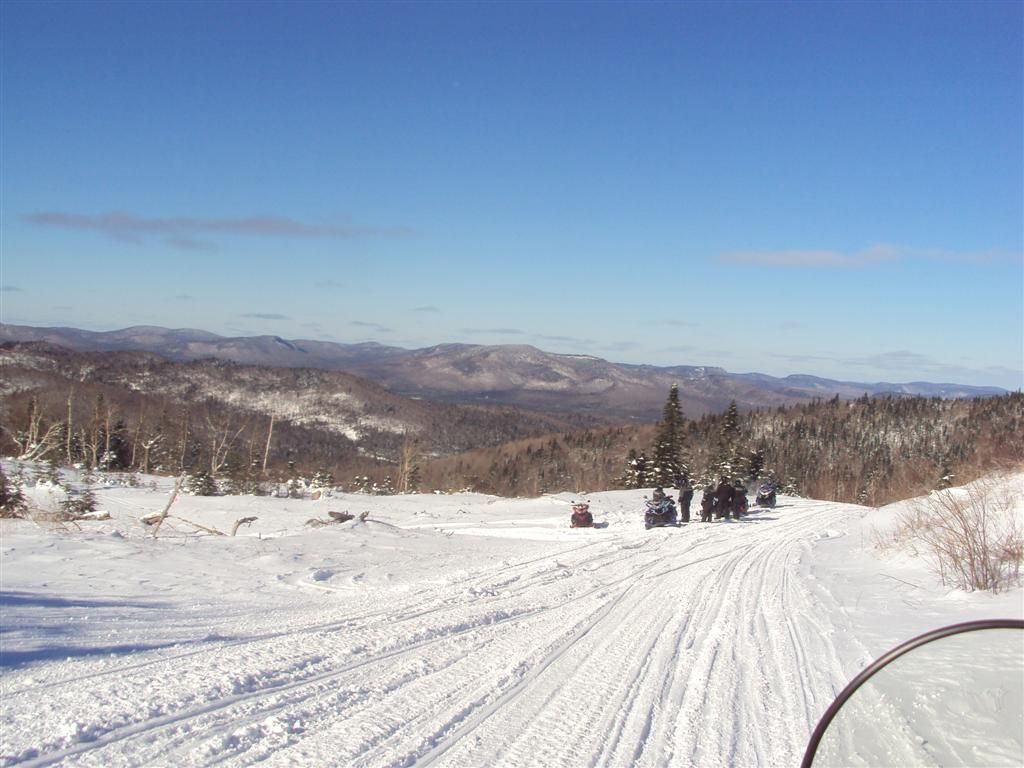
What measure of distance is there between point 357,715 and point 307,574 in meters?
5.47

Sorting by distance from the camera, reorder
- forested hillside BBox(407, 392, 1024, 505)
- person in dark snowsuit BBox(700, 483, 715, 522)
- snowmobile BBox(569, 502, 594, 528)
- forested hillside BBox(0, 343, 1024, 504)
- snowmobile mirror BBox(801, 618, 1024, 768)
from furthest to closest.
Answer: forested hillside BBox(407, 392, 1024, 505) → forested hillside BBox(0, 343, 1024, 504) → person in dark snowsuit BBox(700, 483, 715, 522) → snowmobile BBox(569, 502, 594, 528) → snowmobile mirror BBox(801, 618, 1024, 768)

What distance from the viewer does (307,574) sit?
9.62 m

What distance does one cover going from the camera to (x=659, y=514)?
2022cm

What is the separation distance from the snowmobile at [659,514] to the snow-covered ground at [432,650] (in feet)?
23.8

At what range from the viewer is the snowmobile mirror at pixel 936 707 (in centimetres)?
212

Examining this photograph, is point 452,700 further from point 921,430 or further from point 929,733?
point 921,430

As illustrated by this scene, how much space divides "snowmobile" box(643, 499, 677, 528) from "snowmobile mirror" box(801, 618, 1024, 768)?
58.5 feet

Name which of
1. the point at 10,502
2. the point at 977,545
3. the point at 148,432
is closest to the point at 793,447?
the point at 148,432

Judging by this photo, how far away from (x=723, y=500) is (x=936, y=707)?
69.8 feet

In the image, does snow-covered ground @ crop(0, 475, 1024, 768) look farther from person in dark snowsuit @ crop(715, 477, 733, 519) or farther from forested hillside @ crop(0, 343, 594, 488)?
forested hillside @ crop(0, 343, 594, 488)

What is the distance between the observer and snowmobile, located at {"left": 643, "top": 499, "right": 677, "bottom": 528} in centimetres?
2000

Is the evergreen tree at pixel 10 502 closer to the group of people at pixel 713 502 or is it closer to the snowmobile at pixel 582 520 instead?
the snowmobile at pixel 582 520

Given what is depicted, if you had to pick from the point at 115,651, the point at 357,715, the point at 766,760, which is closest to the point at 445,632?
the point at 357,715

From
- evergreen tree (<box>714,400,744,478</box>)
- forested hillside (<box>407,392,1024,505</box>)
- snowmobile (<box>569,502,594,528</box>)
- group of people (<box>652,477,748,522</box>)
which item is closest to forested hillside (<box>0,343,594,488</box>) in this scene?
forested hillside (<box>407,392,1024,505</box>)
